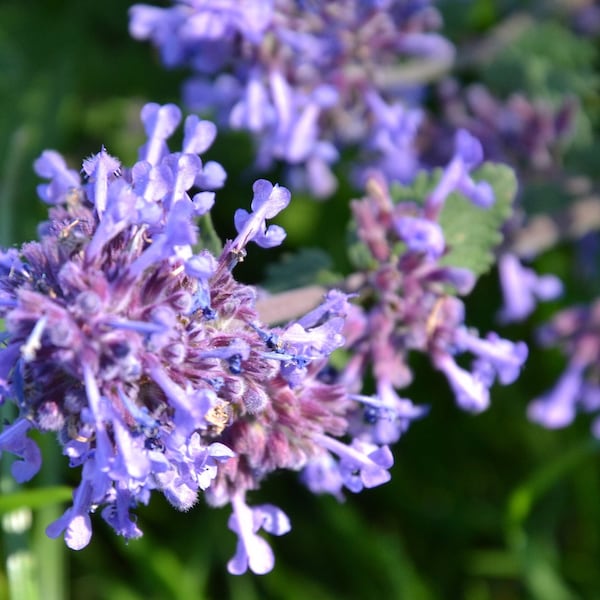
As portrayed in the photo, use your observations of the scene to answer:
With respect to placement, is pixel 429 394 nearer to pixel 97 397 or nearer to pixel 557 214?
pixel 557 214

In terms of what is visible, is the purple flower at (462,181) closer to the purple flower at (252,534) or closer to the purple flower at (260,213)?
the purple flower at (260,213)

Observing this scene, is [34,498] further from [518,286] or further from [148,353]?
[518,286]

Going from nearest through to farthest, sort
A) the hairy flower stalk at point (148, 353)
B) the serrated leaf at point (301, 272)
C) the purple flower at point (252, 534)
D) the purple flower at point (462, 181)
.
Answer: the hairy flower stalk at point (148, 353) < the purple flower at point (252, 534) < the purple flower at point (462, 181) < the serrated leaf at point (301, 272)

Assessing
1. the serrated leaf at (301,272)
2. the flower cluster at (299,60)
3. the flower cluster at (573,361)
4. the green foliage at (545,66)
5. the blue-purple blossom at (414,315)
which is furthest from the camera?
the green foliage at (545,66)

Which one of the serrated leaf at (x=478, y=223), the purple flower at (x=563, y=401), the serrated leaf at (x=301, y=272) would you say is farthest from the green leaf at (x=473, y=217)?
the purple flower at (x=563, y=401)

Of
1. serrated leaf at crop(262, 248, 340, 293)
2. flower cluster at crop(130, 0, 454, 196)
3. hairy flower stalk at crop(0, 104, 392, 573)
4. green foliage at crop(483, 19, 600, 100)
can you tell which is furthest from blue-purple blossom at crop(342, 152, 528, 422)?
green foliage at crop(483, 19, 600, 100)

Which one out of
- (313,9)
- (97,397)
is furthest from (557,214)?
(97,397)
